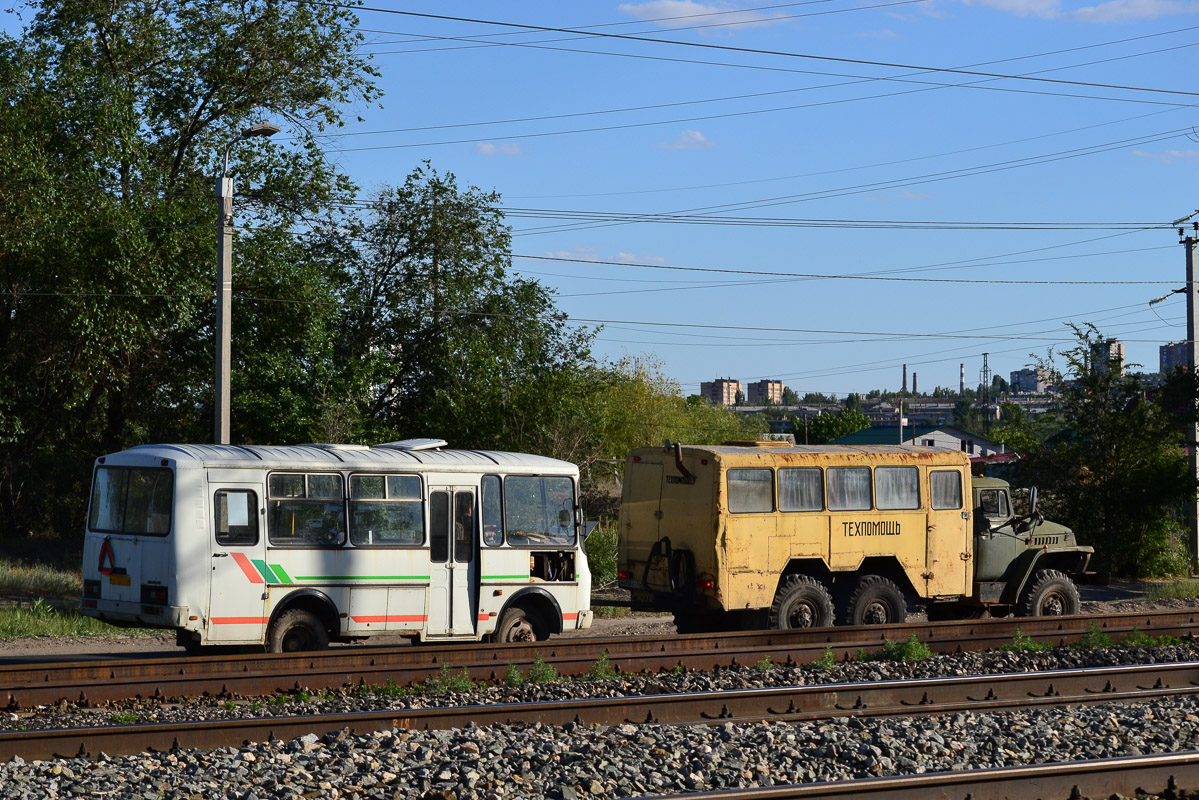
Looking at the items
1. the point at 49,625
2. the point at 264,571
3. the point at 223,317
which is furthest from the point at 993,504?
the point at 49,625

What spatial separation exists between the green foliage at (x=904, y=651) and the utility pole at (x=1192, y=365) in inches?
698

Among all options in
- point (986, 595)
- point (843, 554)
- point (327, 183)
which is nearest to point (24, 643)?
point (843, 554)

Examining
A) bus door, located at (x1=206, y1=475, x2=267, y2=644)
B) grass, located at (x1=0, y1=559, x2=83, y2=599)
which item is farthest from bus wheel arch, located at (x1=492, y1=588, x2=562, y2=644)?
grass, located at (x1=0, y1=559, x2=83, y2=599)

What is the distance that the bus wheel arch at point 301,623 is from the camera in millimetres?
13336

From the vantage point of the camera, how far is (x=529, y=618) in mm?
15297

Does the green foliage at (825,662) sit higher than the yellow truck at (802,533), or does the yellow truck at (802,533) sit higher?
the yellow truck at (802,533)

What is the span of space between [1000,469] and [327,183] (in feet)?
62.2

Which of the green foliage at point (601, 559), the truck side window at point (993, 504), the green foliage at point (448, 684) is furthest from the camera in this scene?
the green foliage at point (601, 559)

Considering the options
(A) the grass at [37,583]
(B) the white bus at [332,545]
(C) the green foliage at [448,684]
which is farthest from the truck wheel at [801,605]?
(A) the grass at [37,583]

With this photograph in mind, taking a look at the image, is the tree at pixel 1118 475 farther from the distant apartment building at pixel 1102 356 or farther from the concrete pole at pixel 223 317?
the concrete pole at pixel 223 317

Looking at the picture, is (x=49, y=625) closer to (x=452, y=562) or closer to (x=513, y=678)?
(x=452, y=562)

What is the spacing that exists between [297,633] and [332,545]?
1.05 meters

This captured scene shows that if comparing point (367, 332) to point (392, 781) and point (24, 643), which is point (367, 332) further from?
point (392, 781)

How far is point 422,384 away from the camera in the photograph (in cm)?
3325
